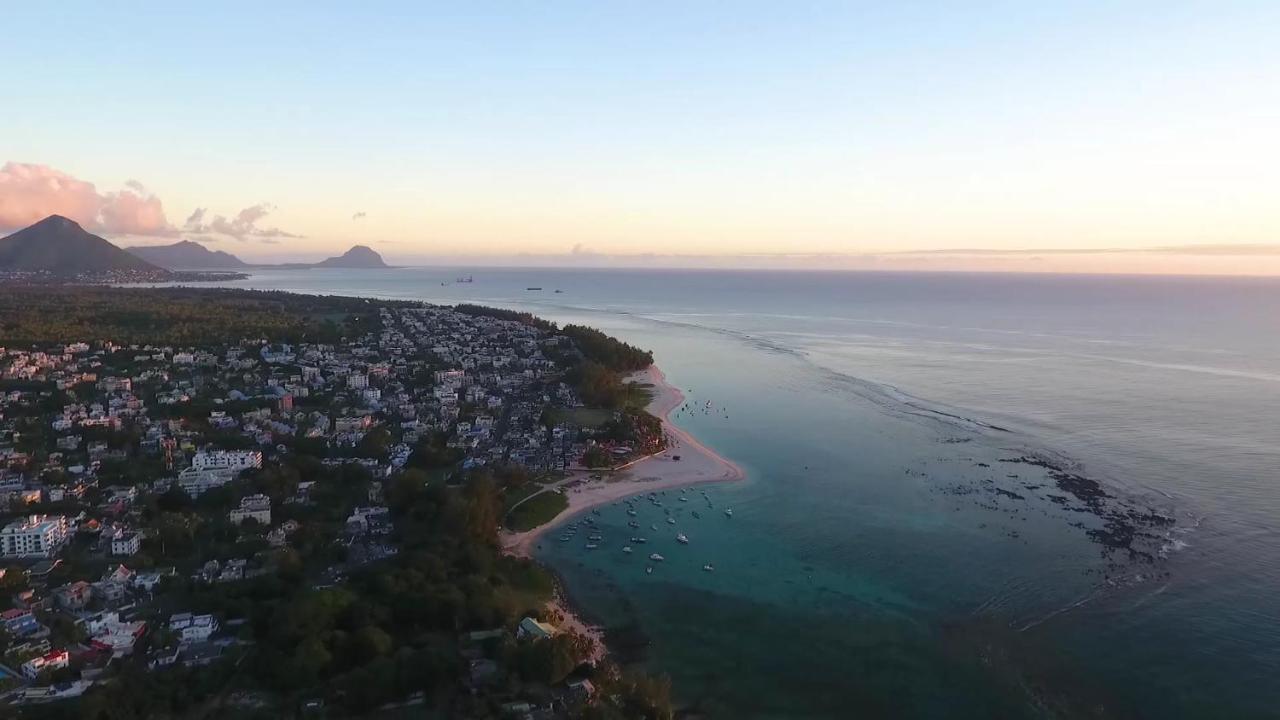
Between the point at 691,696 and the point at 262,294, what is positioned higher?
the point at 262,294

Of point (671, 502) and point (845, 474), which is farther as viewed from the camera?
point (845, 474)

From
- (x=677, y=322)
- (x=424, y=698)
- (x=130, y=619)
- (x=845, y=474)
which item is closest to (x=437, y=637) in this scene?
(x=424, y=698)

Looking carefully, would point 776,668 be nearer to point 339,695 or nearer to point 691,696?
point 691,696

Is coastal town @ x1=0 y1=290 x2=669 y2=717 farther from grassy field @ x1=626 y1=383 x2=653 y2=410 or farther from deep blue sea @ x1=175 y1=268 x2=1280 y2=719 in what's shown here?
deep blue sea @ x1=175 y1=268 x2=1280 y2=719

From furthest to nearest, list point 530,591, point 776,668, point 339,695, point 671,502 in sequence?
point 671,502, point 530,591, point 776,668, point 339,695

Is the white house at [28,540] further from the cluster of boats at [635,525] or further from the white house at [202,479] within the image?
the cluster of boats at [635,525]

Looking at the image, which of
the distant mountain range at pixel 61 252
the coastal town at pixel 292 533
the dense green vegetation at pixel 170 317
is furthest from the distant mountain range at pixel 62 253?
the coastal town at pixel 292 533

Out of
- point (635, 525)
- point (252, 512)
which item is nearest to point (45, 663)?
point (252, 512)
